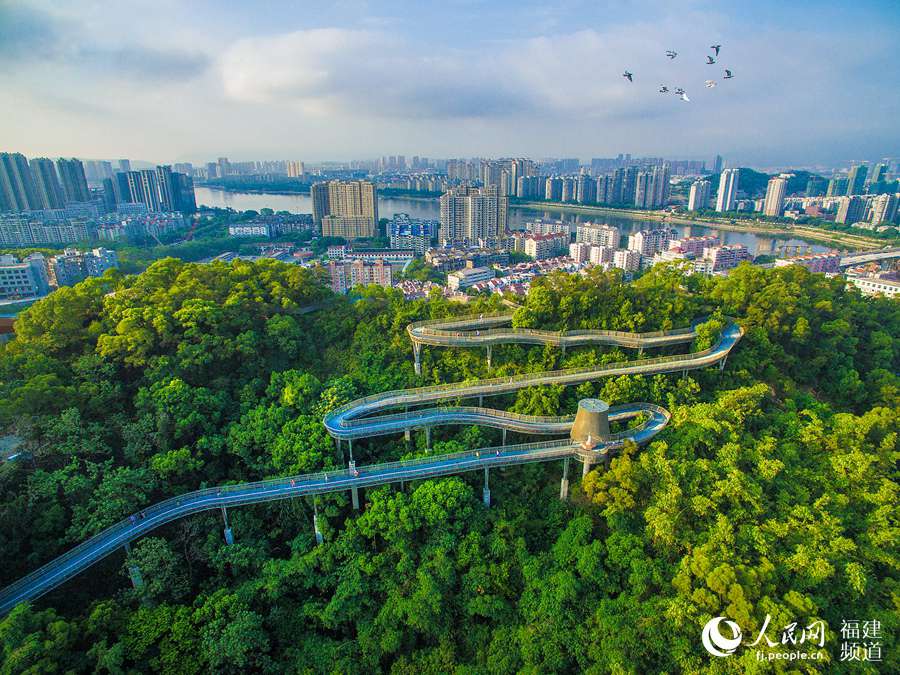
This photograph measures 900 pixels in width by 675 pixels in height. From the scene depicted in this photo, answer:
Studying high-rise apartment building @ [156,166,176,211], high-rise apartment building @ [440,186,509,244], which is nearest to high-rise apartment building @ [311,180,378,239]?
high-rise apartment building @ [440,186,509,244]

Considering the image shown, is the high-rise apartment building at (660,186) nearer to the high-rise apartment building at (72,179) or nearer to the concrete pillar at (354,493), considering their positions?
the high-rise apartment building at (72,179)

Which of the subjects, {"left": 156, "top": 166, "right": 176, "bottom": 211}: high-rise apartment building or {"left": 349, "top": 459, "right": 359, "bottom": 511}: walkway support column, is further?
{"left": 156, "top": 166, "right": 176, "bottom": 211}: high-rise apartment building

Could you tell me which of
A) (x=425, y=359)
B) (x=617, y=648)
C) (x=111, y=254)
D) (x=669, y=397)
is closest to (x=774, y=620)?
(x=617, y=648)

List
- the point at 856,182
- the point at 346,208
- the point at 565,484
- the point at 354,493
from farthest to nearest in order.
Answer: the point at 856,182
the point at 346,208
the point at 565,484
the point at 354,493

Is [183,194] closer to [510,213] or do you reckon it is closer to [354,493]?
[510,213]

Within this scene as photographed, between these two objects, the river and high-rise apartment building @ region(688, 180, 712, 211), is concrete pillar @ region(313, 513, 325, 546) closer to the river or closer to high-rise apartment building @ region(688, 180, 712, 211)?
the river

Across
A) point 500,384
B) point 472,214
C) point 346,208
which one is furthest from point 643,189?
point 500,384

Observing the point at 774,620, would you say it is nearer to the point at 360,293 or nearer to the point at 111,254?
the point at 360,293
